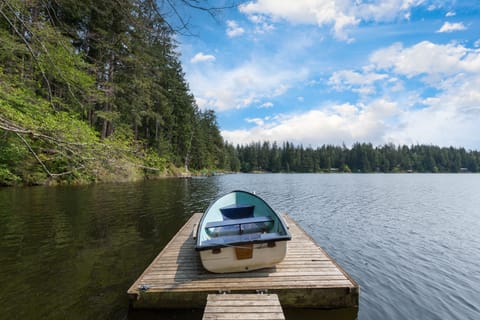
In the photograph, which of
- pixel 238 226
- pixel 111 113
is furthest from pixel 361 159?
pixel 238 226

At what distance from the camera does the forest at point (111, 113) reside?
2.89 meters

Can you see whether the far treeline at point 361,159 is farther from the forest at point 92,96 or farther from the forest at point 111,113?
the forest at point 92,96

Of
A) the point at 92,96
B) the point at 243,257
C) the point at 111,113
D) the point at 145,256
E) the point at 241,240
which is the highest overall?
the point at 111,113

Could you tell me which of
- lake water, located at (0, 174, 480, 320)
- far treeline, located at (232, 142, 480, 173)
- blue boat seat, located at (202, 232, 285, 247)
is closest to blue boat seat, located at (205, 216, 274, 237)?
blue boat seat, located at (202, 232, 285, 247)

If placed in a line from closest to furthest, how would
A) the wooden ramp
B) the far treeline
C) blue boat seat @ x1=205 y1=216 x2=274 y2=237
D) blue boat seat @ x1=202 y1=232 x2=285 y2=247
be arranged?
the wooden ramp → blue boat seat @ x1=202 y1=232 x2=285 y2=247 → blue boat seat @ x1=205 y1=216 x2=274 y2=237 → the far treeline

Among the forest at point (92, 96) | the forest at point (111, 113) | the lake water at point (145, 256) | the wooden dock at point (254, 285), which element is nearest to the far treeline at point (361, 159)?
the forest at point (111, 113)

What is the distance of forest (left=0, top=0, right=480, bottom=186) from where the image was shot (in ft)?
9.47

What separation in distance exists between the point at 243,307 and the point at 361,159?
389ft

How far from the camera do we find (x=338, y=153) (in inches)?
4515

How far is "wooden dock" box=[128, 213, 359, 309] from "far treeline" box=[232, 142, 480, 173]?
333 ft

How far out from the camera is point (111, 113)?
71.0ft

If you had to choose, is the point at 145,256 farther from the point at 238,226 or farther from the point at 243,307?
the point at 243,307

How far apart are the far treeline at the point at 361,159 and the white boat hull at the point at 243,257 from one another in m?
102

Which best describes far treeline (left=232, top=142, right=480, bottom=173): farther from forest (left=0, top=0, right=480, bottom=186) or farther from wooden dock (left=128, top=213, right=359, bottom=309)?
wooden dock (left=128, top=213, right=359, bottom=309)
